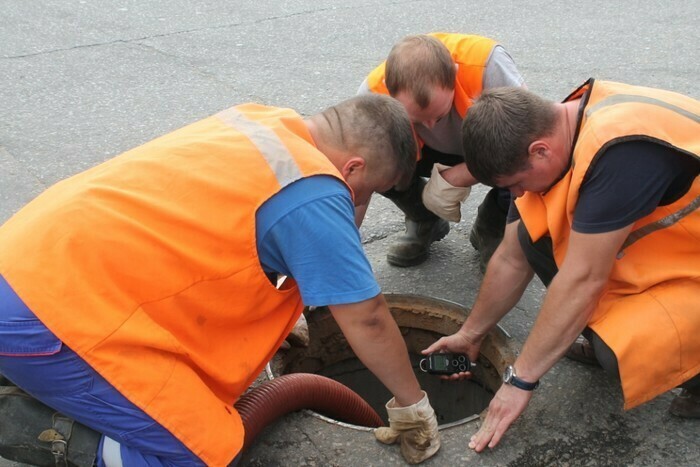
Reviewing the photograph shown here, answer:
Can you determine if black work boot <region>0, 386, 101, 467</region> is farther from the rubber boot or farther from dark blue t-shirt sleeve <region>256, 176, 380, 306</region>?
the rubber boot

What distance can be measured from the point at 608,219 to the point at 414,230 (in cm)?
132

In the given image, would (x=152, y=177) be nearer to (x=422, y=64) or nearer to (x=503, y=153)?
(x=503, y=153)

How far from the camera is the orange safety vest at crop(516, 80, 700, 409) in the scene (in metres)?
2.09

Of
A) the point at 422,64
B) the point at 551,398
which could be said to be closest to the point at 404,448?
the point at 551,398

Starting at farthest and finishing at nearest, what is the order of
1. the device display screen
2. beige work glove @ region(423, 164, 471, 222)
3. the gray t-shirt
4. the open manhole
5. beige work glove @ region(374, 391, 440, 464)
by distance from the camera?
1. beige work glove @ region(423, 164, 471, 222)
2. the gray t-shirt
3. the open manhole
4. the device display screen
5. beige work glove @ region(374, 391, 440, 464)

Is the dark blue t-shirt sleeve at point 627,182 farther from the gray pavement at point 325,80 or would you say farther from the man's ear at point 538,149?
the gray pavement at point 325,80

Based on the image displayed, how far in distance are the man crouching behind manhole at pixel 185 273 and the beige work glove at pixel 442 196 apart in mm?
1042

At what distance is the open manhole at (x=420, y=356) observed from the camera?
276 centimetres

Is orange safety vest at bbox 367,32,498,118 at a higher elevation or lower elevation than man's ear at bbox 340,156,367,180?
lower

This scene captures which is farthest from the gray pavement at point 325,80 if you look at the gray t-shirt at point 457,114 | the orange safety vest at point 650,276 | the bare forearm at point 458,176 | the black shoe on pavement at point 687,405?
the gray t-shirt at point 457,114

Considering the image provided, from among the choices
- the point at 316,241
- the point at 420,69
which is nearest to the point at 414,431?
the point at 316,241

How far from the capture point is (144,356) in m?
1.77

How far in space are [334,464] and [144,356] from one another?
0.74 metres

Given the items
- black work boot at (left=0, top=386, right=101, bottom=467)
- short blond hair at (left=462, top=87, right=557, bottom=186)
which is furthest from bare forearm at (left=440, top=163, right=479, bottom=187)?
black work boot at (left=0, top=386, right=101, bottom=467)
